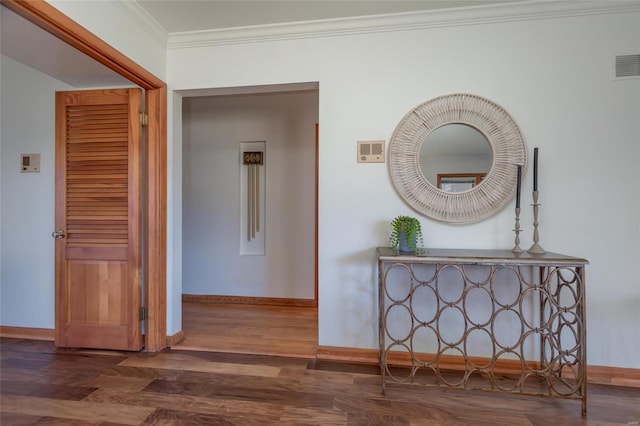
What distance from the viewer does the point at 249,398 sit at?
5.40 ft

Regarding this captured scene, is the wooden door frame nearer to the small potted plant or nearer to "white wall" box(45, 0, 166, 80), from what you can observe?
"white wall" box(45, 0, 166, 80)

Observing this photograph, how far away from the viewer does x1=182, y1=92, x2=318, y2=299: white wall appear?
3.40m

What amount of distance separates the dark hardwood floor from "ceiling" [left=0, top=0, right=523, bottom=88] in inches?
81.2

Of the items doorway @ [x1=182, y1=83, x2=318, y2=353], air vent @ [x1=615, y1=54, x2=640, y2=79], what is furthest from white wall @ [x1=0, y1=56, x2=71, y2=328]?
air vent @ [x1=615, y1=54, x2=640, y2=79]

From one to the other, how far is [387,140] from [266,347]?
6.05ft

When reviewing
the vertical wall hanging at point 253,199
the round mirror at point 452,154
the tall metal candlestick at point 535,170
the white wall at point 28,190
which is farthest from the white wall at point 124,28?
the tall metal candlestick at point 535,170

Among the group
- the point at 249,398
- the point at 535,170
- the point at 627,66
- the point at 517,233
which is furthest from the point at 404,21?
the point at 249,398

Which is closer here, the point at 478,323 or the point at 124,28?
the point at 124,28

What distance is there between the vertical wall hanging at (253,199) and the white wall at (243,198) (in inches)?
2.0

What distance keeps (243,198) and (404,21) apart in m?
2.41

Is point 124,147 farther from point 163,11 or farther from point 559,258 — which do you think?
point 559,258

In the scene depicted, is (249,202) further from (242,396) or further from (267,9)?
(242,396)

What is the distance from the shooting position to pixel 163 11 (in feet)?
6.47

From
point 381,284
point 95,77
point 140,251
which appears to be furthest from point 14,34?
point 381,284
